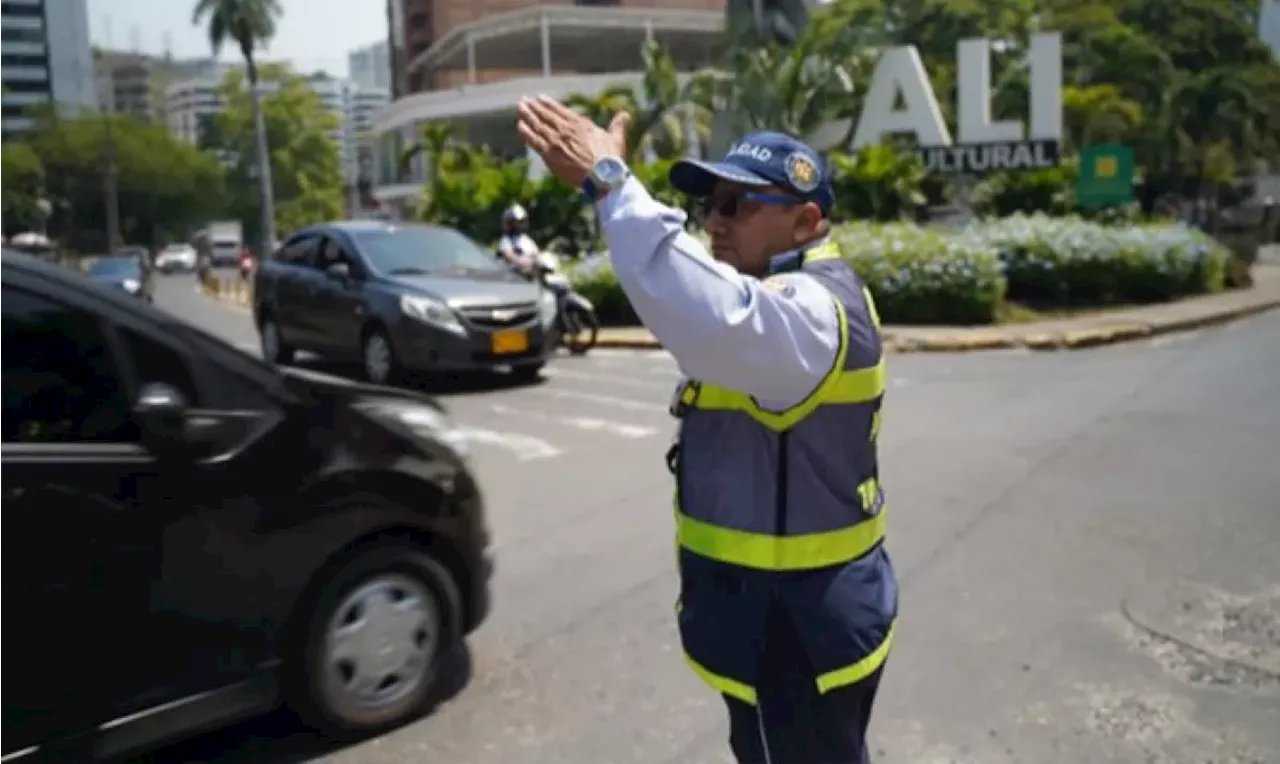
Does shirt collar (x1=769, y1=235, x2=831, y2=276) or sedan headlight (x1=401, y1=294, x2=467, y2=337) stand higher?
shirt collar (x1=769, y1=235, x2=831, y2=276)

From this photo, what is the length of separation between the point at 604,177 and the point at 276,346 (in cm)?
1327

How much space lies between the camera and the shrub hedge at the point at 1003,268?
16578mm

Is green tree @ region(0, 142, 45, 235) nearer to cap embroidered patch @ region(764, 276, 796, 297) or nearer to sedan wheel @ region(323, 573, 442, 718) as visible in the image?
sedan wheel @ region(323, 573, 442, 718)

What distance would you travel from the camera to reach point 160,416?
349 centimetres

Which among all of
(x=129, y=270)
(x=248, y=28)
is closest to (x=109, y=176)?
(x=248, y=28)

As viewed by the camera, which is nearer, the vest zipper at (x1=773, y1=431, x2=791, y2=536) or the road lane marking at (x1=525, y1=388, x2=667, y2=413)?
the vest zipper at (x1=773, y1=431, x2=791, y2=536)

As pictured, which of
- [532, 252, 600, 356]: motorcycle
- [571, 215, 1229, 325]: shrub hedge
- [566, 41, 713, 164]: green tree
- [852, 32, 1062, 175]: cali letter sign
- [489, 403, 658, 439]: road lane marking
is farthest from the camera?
[566, 41, 713, 164]: green tree

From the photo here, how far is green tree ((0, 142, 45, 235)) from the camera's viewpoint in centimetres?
610

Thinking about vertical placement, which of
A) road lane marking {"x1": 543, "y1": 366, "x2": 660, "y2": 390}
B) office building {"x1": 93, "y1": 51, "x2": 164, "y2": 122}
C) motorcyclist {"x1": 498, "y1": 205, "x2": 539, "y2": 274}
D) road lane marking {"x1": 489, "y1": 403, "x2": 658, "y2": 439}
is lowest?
road lane marking {"x1": 543, "y1": 366, "x2": 660, "y2": 390}

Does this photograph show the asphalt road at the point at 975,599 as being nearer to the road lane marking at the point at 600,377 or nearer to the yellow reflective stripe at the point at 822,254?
the road lane marking at the point at 600,377

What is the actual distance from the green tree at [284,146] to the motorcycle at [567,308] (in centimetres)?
7430

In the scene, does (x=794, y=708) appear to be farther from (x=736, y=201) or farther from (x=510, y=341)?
(x=510, y=341)

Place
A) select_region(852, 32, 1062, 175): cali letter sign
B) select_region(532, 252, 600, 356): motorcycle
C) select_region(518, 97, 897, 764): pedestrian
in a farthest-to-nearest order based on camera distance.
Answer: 1. select_region(852, 32, 1062, 175): cali letter sign
2. select_region(532, 252, 600, 356): motorcycle
3. select_region(518, 97, 897, 764): pedestrian

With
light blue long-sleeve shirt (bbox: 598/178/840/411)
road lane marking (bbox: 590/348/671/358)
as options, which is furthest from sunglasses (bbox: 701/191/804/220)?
road lane marking (bbox: 590/348/671/358)
